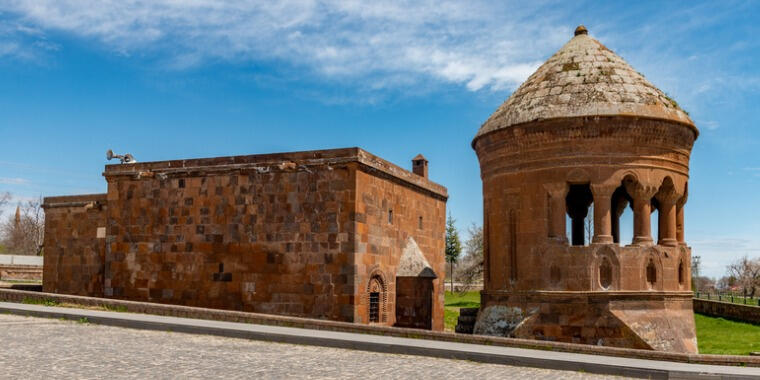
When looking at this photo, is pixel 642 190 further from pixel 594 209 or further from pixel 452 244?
pixel 452 244

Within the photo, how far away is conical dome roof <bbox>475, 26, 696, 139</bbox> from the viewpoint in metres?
12.4

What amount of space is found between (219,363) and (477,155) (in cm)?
717

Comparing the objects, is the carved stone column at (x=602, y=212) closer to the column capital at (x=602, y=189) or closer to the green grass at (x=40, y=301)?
the column capital at (x=602, y=189)

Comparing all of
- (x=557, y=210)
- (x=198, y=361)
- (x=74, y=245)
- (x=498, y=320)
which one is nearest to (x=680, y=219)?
(x=557, y=210)

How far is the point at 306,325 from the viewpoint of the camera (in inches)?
547

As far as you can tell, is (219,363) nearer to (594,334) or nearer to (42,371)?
(42,371)

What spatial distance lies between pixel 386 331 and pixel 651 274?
5.02m

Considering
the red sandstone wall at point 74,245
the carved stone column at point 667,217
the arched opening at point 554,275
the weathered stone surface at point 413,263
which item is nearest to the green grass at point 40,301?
the red sandstone wall at point 74,245

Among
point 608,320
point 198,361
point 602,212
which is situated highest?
point 602,212

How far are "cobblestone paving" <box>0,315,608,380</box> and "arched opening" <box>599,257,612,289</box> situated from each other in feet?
11.0

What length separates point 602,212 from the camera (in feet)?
40.8

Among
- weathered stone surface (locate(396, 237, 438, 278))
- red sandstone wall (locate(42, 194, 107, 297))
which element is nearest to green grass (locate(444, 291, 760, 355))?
weathered stone surface (locate(396, 237, 438, 278))

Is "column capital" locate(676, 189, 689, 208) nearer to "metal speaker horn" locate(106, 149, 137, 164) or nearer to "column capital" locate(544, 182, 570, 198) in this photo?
"column capital" locate(544, 182, 570, 198)

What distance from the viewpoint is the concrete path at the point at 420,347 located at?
30.3ft
